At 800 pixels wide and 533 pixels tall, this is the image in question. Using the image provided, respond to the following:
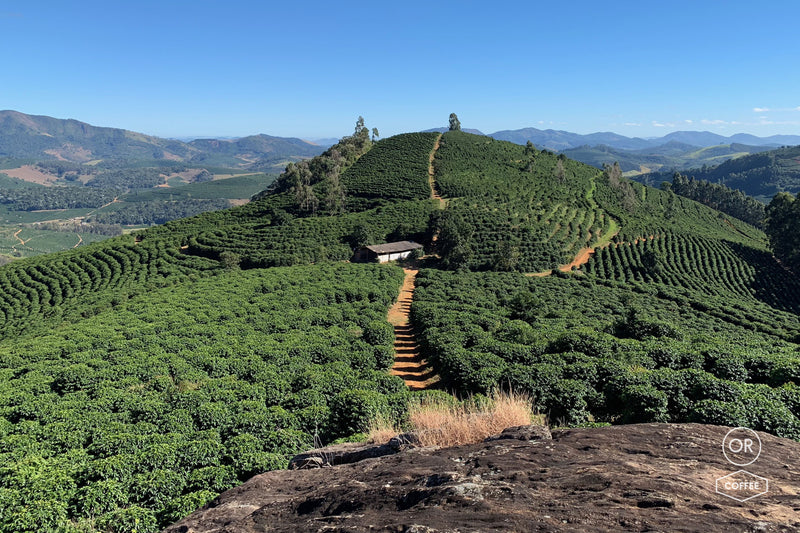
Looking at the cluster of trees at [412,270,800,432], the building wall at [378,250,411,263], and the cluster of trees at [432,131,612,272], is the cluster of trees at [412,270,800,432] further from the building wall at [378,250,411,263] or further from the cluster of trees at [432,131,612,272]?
the building wall at [378,250,411,263]

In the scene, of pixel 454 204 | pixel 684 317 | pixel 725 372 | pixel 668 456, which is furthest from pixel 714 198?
pixel 668 456

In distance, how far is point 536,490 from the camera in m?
6.86

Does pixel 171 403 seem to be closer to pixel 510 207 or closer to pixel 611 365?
pixel 611 365

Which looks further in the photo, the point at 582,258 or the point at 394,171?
the point at 394,171

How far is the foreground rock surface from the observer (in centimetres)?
593

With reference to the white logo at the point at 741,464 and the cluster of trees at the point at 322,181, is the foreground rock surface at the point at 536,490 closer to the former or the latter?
the white logo at the point at 741,464

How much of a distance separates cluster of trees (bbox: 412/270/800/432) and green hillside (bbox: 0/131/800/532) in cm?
12

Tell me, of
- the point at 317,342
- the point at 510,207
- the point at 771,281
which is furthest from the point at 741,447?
the point at 771,281

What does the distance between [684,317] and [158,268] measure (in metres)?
71.6

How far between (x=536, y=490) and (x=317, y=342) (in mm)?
21009

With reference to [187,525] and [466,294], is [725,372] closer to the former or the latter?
[187,525]

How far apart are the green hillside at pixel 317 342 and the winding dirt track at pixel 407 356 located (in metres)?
1.44

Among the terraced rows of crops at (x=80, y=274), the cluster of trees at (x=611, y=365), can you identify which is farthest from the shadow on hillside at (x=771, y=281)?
the terraced rows of crops at (x=80, y=274)

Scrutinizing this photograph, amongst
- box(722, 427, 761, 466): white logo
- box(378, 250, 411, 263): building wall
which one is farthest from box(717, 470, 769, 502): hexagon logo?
box(378, 250, 411, 263): building wall
